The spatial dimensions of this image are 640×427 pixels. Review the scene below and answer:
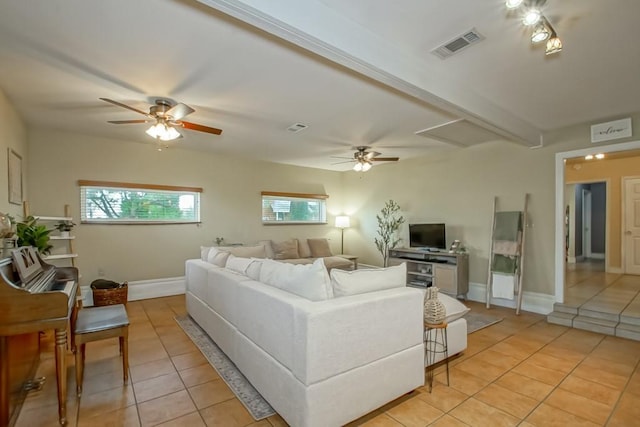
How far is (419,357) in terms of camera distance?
7.47 ft

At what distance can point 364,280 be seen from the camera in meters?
2.21

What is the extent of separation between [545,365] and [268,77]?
369 cm

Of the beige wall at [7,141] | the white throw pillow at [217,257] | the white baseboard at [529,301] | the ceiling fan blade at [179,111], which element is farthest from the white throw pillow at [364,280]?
the beige wall at [7,141]

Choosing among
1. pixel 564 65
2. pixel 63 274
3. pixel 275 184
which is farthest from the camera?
pixel 275 184

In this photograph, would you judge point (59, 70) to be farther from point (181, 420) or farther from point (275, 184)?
point (275, 184)

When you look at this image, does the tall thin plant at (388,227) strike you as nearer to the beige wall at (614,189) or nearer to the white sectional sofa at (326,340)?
the beige wall at (614,189)

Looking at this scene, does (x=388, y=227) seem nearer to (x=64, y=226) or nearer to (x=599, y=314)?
(x=599, y=314)

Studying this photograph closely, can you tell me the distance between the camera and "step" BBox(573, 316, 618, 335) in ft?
11.8

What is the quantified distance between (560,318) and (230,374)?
4.14 m

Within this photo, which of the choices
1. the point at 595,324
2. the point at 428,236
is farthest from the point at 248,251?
the point at 595,324

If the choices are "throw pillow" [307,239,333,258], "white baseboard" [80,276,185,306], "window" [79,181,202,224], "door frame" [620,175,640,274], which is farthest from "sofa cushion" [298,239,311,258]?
"door frame" [620,175,640,274]

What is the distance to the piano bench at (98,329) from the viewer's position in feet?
7.48

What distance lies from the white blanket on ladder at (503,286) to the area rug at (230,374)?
394 centimetres

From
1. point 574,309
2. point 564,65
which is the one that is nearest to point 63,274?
point 564,65
